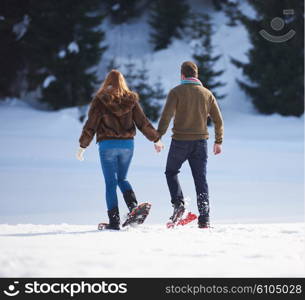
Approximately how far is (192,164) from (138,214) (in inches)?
32.7

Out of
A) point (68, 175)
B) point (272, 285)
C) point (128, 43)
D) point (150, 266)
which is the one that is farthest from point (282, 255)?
point (128, 43)

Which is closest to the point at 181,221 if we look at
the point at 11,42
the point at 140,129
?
the point at 140,129

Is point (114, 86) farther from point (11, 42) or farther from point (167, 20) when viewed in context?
point (167, 20)

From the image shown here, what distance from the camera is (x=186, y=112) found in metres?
6.43

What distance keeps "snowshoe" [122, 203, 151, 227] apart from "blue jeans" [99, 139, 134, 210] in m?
0.20

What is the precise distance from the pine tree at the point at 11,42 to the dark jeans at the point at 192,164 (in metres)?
23.2

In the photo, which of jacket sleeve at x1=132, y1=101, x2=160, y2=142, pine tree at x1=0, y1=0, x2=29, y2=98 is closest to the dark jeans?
jacket sleeve at x1=132, y1=101, x2=160, y2=142

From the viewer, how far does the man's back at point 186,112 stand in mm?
6387

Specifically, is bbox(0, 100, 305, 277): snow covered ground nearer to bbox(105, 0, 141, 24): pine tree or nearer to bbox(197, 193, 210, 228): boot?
bbox(197, 193, 210, 228): boot

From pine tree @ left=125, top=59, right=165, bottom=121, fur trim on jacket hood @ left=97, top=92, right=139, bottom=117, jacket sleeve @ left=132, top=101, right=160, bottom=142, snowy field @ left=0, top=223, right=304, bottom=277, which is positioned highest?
pine tree @ left=125, top=59, right=165, bottom=121

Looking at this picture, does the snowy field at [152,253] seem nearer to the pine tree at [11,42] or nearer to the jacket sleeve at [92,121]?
the jacket sleeve at [92,121]

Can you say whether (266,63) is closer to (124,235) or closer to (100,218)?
(100,218)

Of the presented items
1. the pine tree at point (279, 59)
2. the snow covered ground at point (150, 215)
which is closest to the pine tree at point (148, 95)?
the pine tree at point (279, 59)

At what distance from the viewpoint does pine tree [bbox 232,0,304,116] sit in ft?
89.7
